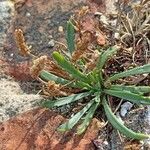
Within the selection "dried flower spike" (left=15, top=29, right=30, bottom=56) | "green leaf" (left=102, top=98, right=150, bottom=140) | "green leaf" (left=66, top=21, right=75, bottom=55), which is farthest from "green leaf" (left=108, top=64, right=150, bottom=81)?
"dried flower spike" (left=15, top=29, right=30, bottom=56)

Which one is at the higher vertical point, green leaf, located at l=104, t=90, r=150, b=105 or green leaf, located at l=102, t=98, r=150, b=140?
green leaf, located at l=104, t=90, r=150, b=105

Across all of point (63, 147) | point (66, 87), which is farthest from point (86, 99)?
point (63, 147)

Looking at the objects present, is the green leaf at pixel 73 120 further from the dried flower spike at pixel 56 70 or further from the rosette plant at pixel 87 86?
the dried flower spike at pixel 56 70

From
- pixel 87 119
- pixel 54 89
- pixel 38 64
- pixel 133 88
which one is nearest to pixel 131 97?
pixel 133 88

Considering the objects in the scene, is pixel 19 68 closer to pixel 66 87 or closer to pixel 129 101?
pixel 66 87

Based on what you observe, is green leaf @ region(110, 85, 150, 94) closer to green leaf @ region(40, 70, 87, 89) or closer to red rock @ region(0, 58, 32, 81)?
green leaf @ region(40, 70, 87, 89)

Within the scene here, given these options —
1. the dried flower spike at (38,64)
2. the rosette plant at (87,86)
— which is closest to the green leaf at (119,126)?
the rosette plant at (87,86)
